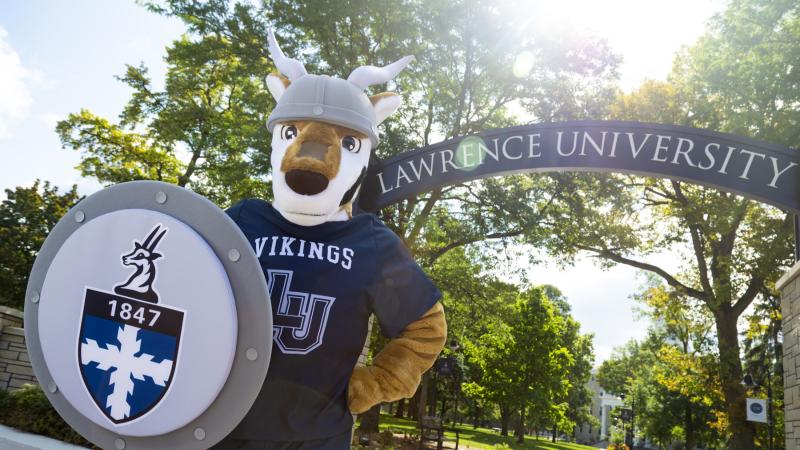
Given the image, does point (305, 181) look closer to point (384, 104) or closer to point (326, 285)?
point (326, 285)

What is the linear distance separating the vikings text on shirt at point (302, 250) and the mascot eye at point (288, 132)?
0.40m

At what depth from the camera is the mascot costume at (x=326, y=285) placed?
1904mm

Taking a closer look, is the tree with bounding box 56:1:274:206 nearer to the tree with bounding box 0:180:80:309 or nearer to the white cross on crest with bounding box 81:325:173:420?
the tree with bounding box 0:180:80:309

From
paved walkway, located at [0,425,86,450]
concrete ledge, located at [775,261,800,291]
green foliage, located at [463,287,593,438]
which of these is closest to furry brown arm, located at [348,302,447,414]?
concrete ledge, located at [775,261,800,291]

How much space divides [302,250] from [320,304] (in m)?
0.22

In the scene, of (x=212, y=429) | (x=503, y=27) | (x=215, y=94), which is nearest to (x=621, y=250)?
(x=503, y=27)

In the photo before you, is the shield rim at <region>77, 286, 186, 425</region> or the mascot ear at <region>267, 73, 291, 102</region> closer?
the shield rim at <region>77, 286, 186, 425</region>

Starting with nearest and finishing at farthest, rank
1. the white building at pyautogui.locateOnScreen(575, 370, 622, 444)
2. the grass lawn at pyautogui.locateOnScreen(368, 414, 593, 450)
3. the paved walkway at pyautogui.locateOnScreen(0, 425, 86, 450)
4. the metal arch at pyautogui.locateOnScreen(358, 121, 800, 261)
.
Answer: the metal arch at pyautogui.locateOnScreen(358, 121, 800, 261) → the paved walkway at pyautogui.locateOnScreen(0, 425, 86, 450) → the grass lawn at pyautogui.locateOnScreen(368, 414, 593, 450) → the white building at pyautogui.locateOnScreen(575, 370, 622, 444)

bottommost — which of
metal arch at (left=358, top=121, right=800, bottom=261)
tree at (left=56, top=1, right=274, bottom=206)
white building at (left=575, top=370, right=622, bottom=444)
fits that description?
white building at (left=575, top=370, right=622, bottom=444)

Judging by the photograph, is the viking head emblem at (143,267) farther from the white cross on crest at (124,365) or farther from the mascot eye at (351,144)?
the mascot eye at (351,144)

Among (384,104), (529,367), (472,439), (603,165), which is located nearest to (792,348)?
(603,165)

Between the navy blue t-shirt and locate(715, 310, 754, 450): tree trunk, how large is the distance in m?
14.0

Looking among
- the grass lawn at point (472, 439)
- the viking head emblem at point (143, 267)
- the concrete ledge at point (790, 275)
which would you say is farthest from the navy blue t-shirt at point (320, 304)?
the grass lawn at point (472, 439)

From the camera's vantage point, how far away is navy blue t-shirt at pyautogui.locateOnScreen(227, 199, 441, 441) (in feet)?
6.18
